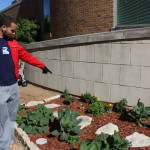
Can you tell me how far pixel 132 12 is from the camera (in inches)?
248

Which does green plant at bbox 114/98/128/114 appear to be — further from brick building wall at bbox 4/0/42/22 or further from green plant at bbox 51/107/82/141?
brick building wall at bbox 4/0/42/22

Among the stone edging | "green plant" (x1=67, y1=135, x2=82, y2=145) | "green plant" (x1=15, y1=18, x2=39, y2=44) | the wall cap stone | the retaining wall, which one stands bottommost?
the stone edging

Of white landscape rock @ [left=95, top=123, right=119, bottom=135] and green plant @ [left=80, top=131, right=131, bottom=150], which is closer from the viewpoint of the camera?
green plant @ [left=80, top=131, right=131, bottom=150]

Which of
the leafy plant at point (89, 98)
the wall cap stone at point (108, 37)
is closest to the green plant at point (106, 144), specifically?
the leafy plant at point (89, 98)

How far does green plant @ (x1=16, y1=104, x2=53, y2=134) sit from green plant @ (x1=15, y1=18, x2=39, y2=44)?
702 centimetres

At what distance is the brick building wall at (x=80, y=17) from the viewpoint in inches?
271

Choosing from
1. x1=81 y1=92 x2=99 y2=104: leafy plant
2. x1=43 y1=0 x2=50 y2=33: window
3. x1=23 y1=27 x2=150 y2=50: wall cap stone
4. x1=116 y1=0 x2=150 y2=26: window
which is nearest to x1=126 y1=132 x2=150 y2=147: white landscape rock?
x1=81 y1=92 x2=99 y2=104: leafy plant

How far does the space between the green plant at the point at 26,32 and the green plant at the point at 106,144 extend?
863cm

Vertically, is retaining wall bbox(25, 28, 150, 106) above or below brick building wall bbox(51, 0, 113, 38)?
below

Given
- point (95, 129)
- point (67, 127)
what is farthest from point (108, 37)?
point (67, 127)

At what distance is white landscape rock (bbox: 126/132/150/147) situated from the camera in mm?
3730

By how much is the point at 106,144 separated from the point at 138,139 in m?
0.86

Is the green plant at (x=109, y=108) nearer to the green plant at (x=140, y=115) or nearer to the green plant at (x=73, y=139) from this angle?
the green plant at (x=140, y=115)

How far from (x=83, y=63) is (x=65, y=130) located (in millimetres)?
2381
